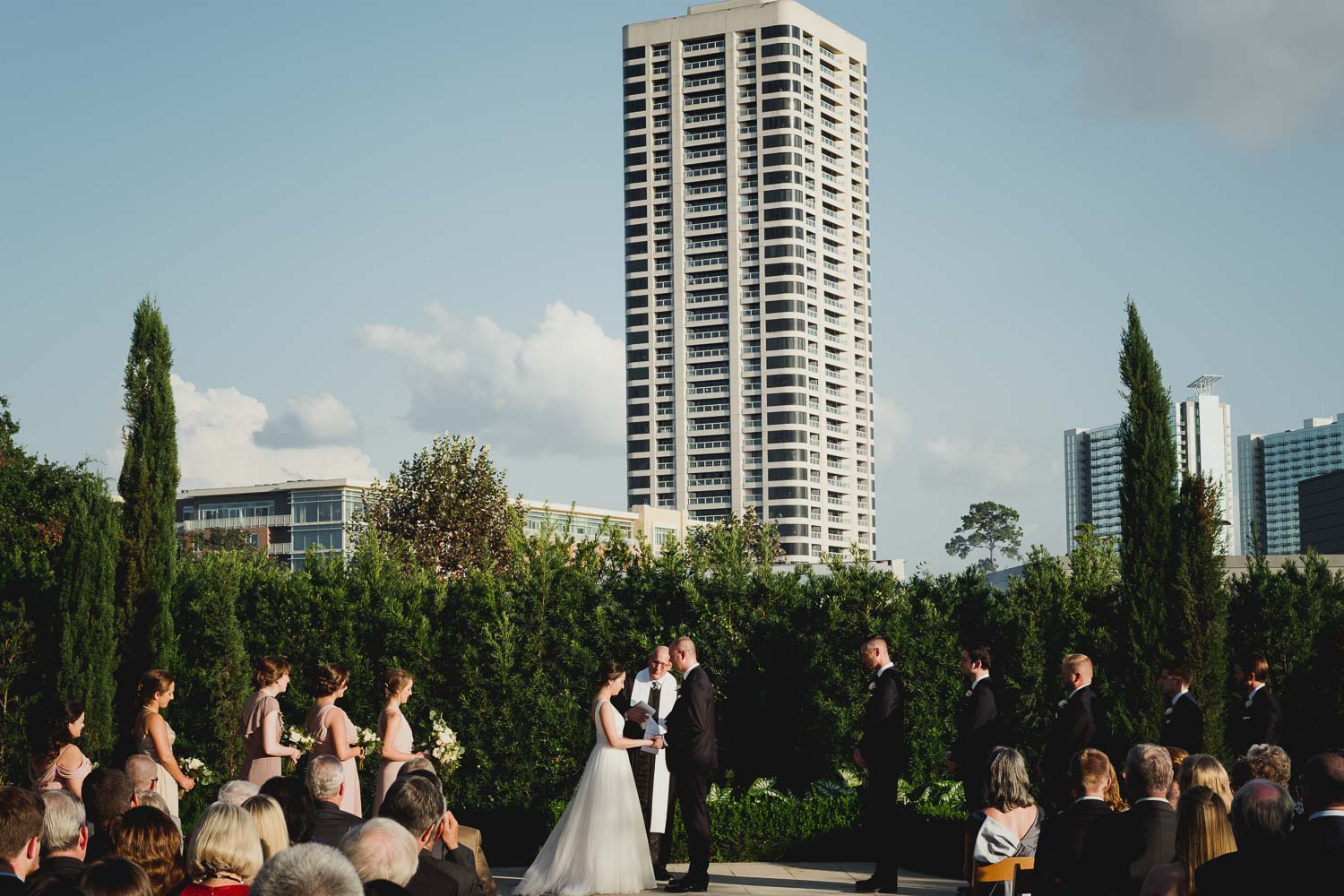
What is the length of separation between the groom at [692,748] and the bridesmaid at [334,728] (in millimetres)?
2437

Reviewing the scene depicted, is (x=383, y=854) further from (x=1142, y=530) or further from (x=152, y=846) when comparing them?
(x=1142, y=530)

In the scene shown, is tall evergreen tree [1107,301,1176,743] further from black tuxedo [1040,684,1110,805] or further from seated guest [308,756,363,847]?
seated guest [308,756,363,847]

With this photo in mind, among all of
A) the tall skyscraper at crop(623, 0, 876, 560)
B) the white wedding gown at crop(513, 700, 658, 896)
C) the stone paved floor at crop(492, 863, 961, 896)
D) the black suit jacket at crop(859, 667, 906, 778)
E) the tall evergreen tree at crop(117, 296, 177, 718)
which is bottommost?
the stone paved floor at crop(492, 863, 961, 896)

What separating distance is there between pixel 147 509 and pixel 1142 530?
997cm

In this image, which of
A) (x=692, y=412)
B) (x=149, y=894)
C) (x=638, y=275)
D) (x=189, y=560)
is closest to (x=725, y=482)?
(x=692, y=412)

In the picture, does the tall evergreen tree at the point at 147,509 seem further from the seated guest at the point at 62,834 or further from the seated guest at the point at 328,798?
the seated guest at the point at 62,834

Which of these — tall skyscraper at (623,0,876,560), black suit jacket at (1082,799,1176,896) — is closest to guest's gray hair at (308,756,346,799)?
black suit jacket at (1082,799,1176,896)

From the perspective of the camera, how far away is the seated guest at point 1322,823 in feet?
13.5

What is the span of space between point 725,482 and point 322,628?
11657 centimetres

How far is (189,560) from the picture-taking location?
14.6m

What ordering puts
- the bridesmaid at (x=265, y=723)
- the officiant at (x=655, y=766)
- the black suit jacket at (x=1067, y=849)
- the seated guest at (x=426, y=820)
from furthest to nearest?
the officiant at (x=655, y=766), the bridesmaid at (x=265, y=723), the black suit jacket at (x=1067, y=849), the seated guest at (x=426, y=820)

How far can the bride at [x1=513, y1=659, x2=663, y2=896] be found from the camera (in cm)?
970

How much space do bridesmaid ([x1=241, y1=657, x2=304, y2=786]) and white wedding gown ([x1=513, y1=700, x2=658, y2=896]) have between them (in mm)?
A: 2056

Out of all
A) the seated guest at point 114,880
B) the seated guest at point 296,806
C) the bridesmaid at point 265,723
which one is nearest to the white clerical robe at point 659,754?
the bridesmaid at point 265,723
